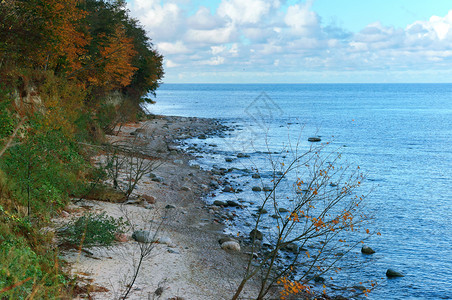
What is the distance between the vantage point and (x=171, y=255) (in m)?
11.5

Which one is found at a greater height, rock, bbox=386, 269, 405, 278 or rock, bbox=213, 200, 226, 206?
rock, bbox=213, 200, 226, 206

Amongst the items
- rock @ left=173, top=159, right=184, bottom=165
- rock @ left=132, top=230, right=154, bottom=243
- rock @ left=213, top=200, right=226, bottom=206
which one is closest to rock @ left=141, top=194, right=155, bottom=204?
rock @ left=213, top=200, right=226, bottom=206

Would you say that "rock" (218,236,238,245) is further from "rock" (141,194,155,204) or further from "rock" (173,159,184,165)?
"rock" (173,159,184,165)

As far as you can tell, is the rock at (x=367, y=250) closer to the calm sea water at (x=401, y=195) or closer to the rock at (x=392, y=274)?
the calm sea water at (x=401, y=195)

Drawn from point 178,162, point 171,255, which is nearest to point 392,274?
point 171,255

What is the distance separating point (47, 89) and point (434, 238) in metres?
18.2

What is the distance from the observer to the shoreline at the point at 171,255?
9156mm

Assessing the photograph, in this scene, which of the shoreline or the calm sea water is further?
the calm sea water

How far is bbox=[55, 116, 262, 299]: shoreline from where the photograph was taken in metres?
9.16

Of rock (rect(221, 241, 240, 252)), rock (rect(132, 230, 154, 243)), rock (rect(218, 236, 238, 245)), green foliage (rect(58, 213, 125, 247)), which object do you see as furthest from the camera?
rock (rect(218, 236, 238, 245))

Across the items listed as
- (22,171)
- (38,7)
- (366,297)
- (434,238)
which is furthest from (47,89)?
(434,238)

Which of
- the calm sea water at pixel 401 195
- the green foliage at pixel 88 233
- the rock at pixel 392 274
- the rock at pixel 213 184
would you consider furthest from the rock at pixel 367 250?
the rock at pixel 213 184

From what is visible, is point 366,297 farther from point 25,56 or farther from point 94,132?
point 94,132

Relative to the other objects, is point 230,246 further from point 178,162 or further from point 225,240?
point 178,162
